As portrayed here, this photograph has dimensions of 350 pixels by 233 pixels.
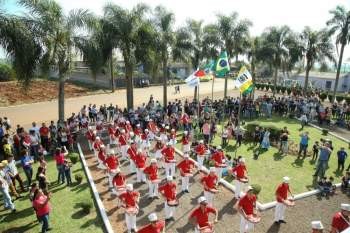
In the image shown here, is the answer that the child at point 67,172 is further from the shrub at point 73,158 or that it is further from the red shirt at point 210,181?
the red shirt at point 210,181

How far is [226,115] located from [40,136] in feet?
55.1

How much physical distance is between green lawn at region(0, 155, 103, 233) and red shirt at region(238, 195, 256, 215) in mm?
4921

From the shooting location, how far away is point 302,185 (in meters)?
15.6

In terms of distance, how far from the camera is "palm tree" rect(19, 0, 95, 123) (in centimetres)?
1930

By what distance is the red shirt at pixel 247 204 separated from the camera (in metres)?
10.3

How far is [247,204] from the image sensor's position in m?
10.3

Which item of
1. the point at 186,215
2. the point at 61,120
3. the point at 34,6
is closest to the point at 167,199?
the point at 186,215

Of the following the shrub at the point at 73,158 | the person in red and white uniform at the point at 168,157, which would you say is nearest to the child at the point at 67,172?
the shrub at the point at 73,158

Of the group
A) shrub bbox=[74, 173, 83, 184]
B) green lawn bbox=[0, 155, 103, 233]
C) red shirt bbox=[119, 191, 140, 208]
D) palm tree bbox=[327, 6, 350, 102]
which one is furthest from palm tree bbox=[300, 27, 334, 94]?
red shirt bbox=[119, 191, 140, 208]

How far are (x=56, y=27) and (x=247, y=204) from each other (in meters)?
16.3

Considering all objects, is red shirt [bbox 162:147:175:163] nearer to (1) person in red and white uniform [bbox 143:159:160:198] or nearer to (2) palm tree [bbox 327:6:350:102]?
(1) person in red and white uniform [bbox 143:159:160:198]

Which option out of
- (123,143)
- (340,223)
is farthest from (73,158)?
(340,223)

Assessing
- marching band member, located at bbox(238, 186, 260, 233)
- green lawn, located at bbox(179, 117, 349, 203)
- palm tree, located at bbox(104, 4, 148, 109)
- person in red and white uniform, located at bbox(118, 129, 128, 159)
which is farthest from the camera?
palm tree, located at bbox(104, 4, 148, 109)

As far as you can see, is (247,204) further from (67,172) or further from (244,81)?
(244,81)
